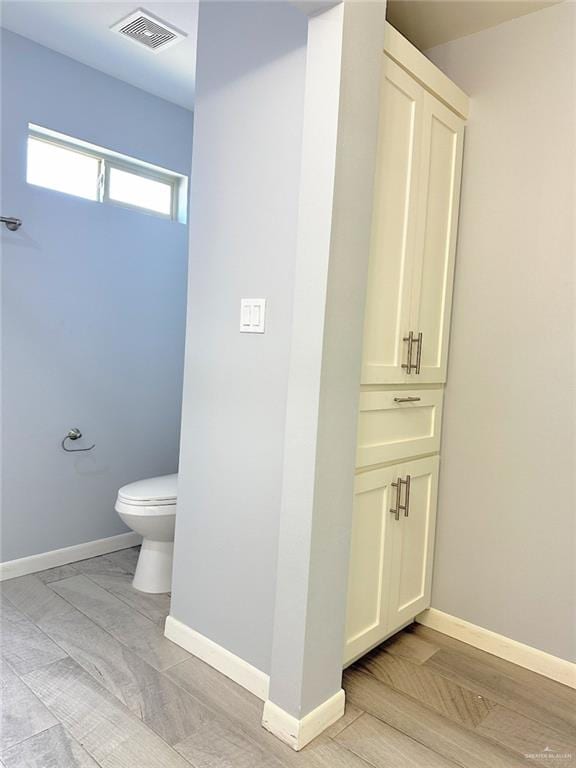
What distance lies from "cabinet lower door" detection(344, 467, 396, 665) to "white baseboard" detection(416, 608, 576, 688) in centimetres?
39

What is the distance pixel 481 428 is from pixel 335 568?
87 centimetres

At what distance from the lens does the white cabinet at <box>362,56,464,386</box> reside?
5.71ft

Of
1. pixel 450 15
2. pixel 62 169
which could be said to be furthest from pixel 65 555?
pixel 450 15

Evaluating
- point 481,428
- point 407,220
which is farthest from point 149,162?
point 481,428

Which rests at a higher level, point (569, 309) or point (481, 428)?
point (569, 309)

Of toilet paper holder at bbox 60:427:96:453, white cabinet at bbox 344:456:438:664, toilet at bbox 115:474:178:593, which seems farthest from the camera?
toilet paper holder at bbox 60:427:96:453

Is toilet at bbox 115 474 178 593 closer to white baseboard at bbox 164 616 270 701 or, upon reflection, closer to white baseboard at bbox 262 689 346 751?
white baseboard at bbox 164 616 270 701

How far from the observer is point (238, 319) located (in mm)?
1826

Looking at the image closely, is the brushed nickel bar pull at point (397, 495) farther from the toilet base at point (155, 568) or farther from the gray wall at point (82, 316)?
the gray wall at point (82, 316)

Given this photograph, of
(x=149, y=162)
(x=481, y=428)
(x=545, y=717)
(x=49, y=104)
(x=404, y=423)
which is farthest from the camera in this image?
(x=149, y=162)

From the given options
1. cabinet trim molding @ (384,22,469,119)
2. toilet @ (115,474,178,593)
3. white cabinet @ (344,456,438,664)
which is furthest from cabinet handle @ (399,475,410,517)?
cabinet trim molding @ (384,22,469,119)

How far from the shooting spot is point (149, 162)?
2.92 m

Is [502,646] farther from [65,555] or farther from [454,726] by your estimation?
[65,555]

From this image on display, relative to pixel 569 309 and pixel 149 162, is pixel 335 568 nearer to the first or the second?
pixel 569 309
